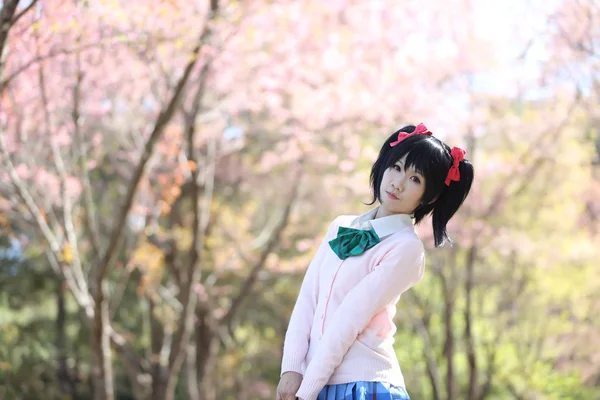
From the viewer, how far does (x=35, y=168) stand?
241 inches

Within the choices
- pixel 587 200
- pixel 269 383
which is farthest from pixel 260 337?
pixel 587 200

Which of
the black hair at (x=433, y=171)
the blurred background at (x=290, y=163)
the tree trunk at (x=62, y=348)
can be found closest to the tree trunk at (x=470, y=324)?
the blurred background at (x=290, y=163)

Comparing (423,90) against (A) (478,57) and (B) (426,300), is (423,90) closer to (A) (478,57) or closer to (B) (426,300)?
(A) (478,57)

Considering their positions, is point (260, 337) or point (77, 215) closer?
point (77, 215)

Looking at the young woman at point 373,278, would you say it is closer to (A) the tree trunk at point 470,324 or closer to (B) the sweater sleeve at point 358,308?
(B) the sweater sleeve at point 358,308

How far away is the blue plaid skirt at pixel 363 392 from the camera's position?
171 centimetres

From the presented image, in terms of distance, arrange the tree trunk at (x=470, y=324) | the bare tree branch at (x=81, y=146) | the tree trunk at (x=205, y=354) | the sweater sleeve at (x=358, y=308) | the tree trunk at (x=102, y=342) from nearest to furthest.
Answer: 1. the sweater sleeve at (x=358, y=308)
2. the tree trunk at (x=102, y=342)
3. the bare tree branch at (x=81, y=146)
4. the tree trunk at (x=470, y=324)
5. the tree trunk at (x=205, y=354)

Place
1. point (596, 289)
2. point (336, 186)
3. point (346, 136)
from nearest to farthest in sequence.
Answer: point (346, 136), point (596, 289), point (336, 186)

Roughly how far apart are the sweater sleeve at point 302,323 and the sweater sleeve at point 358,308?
0.08 m

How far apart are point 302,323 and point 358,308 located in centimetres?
19

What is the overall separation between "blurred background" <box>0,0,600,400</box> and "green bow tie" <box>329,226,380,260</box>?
217cm

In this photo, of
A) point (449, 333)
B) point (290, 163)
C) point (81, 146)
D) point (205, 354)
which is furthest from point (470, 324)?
point (81, 146)

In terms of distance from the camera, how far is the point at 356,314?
1716mm

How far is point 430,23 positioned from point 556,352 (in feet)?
14.7
